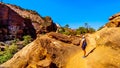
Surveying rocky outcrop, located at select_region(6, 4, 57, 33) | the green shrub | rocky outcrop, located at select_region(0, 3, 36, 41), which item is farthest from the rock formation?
rocky outcrop, located at select_region(6, 4, 57, 33)

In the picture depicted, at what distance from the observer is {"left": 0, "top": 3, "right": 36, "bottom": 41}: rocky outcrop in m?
106

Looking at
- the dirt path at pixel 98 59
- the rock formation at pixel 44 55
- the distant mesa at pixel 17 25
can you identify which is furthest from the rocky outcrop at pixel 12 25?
the dirt path at pixel 98 59

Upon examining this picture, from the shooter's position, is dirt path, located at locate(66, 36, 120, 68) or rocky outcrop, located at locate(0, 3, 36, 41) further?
rocky outcrop, located at locate(0, 3, 36, 41)

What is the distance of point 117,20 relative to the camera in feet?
112

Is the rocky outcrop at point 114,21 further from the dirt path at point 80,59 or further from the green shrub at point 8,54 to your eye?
the green shrub at point 8,54

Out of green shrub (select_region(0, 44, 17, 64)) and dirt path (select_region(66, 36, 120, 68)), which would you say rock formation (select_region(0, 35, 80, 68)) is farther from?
green shrub (select_region(0, 44, 17, 64))

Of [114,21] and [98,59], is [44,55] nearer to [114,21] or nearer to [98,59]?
[98,59]

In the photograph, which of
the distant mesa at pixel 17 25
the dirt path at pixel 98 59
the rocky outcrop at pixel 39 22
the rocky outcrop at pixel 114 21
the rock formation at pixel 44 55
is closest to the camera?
the dirt path at pixel 98 59

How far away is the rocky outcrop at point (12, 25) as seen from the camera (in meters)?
106

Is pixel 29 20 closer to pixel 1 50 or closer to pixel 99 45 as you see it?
pixel 1 50

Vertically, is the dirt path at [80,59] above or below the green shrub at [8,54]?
above

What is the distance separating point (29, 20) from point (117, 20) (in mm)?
88010

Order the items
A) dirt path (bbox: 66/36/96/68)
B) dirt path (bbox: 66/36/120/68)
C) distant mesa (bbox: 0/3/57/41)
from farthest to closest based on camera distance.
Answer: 1. distant mesa (bbox: 0/3/57/41)
2. dirt path (bbox: 66/36/96/68)
3. dirt path (bbox: 66/36/120/68)

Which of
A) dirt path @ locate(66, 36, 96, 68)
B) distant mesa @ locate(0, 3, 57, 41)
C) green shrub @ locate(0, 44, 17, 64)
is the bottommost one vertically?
green shrub @ locate(0, 44, 17, 64)
